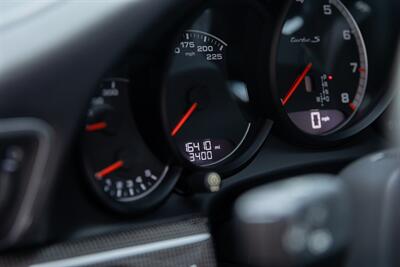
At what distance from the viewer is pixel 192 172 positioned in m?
1.95

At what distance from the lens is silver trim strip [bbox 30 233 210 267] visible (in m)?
1.47

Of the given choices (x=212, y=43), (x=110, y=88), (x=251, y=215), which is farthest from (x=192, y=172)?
(x=251, y=215)

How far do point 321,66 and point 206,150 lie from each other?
527 millimetres

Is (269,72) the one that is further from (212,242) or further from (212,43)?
(212,242)

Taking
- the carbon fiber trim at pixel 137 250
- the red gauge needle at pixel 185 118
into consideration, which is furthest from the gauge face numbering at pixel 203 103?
the carbon fiber trim at pixel 137 250

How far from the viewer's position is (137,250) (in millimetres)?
1598

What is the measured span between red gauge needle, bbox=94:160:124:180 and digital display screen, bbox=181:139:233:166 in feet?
0.87

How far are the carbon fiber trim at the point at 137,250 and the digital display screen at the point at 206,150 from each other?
1.18 feet

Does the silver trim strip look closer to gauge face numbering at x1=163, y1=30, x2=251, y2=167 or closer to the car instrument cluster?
the car instrument cluster

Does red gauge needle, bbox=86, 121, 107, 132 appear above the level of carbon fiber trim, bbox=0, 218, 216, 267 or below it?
above

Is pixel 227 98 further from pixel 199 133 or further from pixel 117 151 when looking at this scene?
pixel 117 151

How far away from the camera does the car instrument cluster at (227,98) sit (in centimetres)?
185

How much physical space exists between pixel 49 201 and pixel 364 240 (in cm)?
61

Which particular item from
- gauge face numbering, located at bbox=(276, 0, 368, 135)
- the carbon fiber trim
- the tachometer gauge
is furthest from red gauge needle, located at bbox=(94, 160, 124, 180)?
gauge face numbering, located at bbox=(276, 0, 368, 135)
